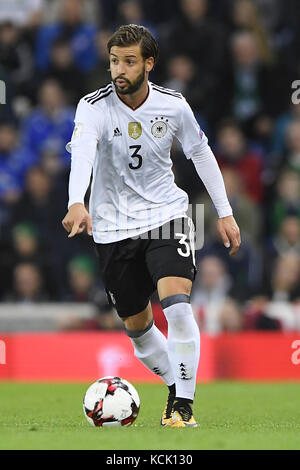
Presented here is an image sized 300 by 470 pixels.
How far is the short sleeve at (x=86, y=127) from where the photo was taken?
257 inches

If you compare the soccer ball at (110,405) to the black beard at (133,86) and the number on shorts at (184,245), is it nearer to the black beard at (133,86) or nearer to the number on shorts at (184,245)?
the number on shorts at (184,245)

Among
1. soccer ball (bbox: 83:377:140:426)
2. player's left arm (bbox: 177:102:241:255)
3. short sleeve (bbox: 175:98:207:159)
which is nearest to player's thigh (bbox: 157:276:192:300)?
player's left arm (bbox: 177:102:241:255)

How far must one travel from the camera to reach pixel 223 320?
40.0 feet

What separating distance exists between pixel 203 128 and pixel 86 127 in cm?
755

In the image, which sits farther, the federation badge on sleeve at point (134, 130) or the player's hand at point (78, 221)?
the federation badge on sleeve at point (134, 130)

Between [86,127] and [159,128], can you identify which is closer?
[86,127]

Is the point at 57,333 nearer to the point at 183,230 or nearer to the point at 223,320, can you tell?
the point at 223,320

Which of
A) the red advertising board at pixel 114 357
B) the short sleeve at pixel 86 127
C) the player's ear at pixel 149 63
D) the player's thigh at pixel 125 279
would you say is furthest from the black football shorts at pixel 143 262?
the red advertising board at pixel 114 357

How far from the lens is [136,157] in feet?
22.4

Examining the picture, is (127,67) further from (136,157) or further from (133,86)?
(136,157)

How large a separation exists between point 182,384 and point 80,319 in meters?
5.89

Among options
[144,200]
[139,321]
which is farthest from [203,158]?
[139,321]

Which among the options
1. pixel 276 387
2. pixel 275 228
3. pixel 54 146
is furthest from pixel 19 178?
pixel 276 387

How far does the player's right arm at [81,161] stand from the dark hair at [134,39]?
41 centimetres
